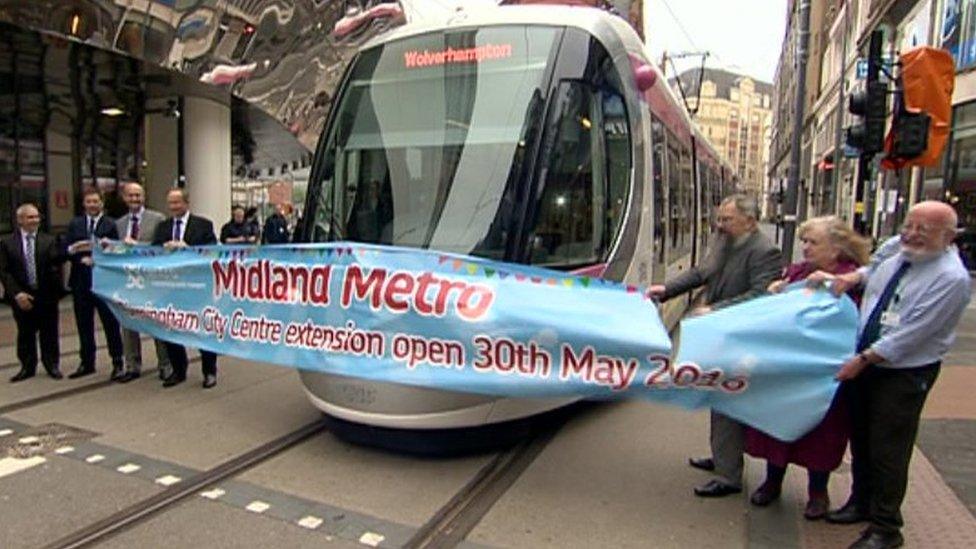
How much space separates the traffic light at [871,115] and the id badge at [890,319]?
4.89 m

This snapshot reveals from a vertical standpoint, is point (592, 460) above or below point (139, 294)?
below

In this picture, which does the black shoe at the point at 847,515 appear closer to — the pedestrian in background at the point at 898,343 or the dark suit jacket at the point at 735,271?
the pedestrian in background at the point at 898,343

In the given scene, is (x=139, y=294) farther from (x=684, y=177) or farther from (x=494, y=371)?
(x=684, y=177)

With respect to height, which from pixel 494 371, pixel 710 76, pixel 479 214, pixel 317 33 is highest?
pixel 710 76

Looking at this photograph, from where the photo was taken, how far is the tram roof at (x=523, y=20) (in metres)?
5.57

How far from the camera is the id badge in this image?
12.4 ft

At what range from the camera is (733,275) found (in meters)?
4.71

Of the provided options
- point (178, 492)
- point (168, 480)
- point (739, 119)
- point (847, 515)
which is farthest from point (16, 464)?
point (739, 119)

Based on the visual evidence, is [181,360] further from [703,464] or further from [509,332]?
[703,464]

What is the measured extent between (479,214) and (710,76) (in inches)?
4960

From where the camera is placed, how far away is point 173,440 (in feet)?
17.9

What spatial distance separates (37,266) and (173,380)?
1.75 m

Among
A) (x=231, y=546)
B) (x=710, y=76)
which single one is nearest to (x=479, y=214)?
(x=231, y=546)

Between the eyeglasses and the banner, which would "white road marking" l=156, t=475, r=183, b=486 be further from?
the eyeglasses
